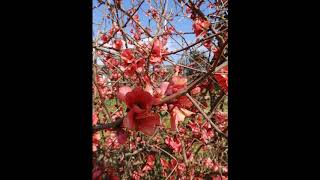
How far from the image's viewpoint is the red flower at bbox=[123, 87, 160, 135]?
2.38 ft

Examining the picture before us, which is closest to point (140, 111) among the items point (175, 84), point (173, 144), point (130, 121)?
point (130, 121)

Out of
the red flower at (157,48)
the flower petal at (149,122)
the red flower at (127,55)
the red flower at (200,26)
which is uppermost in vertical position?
the red flower at (200,26)

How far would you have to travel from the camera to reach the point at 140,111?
0.72 meters

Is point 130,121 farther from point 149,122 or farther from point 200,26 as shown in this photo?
point 200,26

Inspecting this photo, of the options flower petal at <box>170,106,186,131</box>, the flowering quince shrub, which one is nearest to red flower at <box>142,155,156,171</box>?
the flowering quince shrub

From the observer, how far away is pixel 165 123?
1.81 meters

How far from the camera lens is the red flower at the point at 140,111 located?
726 mm

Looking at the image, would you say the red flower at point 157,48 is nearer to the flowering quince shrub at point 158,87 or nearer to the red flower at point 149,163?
the flowering quince shrub at point 158,87

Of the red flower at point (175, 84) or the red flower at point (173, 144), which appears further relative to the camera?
the red flower at point (173, 144)

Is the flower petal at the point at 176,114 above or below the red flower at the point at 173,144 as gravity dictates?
above

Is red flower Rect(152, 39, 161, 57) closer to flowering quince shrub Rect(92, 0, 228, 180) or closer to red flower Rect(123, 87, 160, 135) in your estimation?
flowering quince shrub Rect(92, 0, 228, 180)

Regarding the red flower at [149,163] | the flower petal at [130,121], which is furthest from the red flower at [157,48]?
the flower petal at [130,121]

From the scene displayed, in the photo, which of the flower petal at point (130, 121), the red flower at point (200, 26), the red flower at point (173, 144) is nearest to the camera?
the flower petal at point (130, 121)
